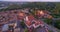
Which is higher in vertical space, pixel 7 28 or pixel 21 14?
pixel 21 14

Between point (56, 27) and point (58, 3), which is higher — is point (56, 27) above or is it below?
below

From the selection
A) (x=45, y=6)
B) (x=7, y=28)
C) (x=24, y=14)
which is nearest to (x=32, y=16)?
(x=24, y=14)

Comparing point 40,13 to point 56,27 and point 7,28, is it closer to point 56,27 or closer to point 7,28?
point 56,27

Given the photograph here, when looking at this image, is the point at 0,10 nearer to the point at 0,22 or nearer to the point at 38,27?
the point at 0,22

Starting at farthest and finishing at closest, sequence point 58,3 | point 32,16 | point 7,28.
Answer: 1. point 58,3
2. point 32,16
3. point 7,28

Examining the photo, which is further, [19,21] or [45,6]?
[45,6]

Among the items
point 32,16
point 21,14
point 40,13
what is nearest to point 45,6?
point 40,13

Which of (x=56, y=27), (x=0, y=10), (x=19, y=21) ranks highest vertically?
(x=0, y=10)

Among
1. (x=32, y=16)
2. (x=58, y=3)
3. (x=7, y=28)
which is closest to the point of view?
(x=7, y=28)

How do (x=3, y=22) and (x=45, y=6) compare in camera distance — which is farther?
(x=45, y=6)
